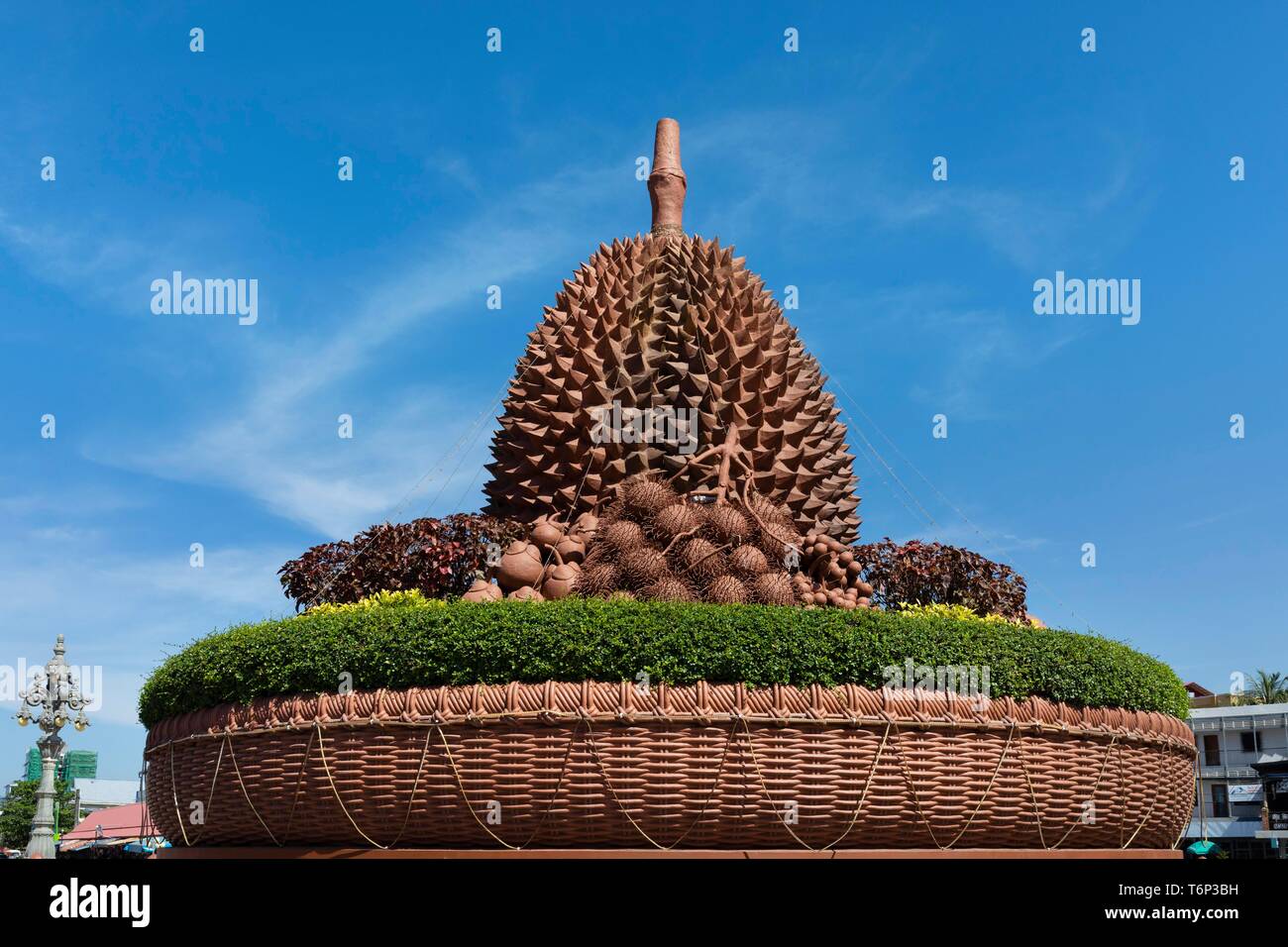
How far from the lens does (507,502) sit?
13617 millimetres

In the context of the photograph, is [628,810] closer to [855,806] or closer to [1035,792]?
[855,806]

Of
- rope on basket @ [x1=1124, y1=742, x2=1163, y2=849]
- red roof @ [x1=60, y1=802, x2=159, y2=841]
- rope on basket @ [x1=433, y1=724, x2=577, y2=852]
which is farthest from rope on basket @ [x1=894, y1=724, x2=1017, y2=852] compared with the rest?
red roof @ [x1=60, y1=802, x2=159, y2=841]

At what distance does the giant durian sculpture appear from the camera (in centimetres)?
1284

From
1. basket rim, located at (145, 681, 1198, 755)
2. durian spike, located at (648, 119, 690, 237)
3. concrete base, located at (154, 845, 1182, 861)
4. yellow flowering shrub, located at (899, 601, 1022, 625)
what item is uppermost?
durian spike, located at (648, 119, 690, 237)

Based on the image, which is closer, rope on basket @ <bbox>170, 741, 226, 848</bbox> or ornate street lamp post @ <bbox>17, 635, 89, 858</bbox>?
rope on basket @ <bbox>170, 741, 226, 848</bbox>

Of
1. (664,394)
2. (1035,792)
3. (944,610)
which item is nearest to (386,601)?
(664,394)

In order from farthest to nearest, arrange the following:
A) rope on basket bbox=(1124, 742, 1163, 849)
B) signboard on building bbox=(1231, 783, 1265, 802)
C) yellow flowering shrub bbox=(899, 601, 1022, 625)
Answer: signboard on building bbox=(1231, 783, 1265, 802)
yellow flowering shrub bbox=(899, 601, 1022, 625)
rope on basket bbox=(1124, 742, 1163, 849)

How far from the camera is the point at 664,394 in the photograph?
42.9ft

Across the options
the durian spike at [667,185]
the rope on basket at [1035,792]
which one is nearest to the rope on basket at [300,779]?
the rope on basket at [1035,792]

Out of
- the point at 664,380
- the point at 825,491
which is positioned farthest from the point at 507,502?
the point at 825,491

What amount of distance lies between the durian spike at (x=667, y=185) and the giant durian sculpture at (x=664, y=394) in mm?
1022

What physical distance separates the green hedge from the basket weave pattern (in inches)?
5.8

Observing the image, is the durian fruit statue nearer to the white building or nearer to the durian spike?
the durian spike
